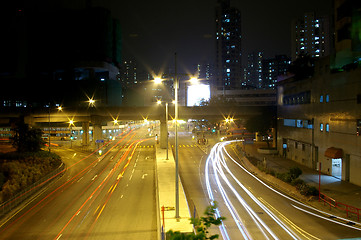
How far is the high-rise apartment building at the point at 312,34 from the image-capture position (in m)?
142

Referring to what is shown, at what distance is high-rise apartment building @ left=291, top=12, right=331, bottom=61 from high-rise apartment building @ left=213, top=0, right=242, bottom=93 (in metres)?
41.9

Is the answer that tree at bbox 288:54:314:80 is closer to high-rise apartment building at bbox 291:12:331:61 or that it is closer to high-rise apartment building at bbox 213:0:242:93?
high-rise apartment building at bbox 291:12:331:61

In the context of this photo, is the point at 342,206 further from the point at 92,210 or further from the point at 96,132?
the point at 96,132

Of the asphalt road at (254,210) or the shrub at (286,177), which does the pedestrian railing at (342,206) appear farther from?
the shrub at (286,177)

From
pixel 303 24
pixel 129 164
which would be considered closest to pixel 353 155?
pixel 129 164

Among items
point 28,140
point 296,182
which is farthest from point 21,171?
point 296,182

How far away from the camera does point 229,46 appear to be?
600ft

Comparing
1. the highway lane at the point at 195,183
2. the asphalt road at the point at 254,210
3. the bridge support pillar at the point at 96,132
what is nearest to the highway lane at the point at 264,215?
the asphalt road at the point at 254,210

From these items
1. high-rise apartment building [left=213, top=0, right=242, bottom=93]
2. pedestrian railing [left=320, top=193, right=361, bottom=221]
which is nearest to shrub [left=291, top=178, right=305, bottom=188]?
pedestrian railing [left=320, top=193, right=361, bottom=221]

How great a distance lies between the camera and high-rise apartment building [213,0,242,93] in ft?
597

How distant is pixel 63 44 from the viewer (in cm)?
10262

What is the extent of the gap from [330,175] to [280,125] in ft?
54.8

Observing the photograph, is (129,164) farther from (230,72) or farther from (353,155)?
(230,72)

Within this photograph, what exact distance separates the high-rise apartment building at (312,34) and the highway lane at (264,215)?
5167 inches
